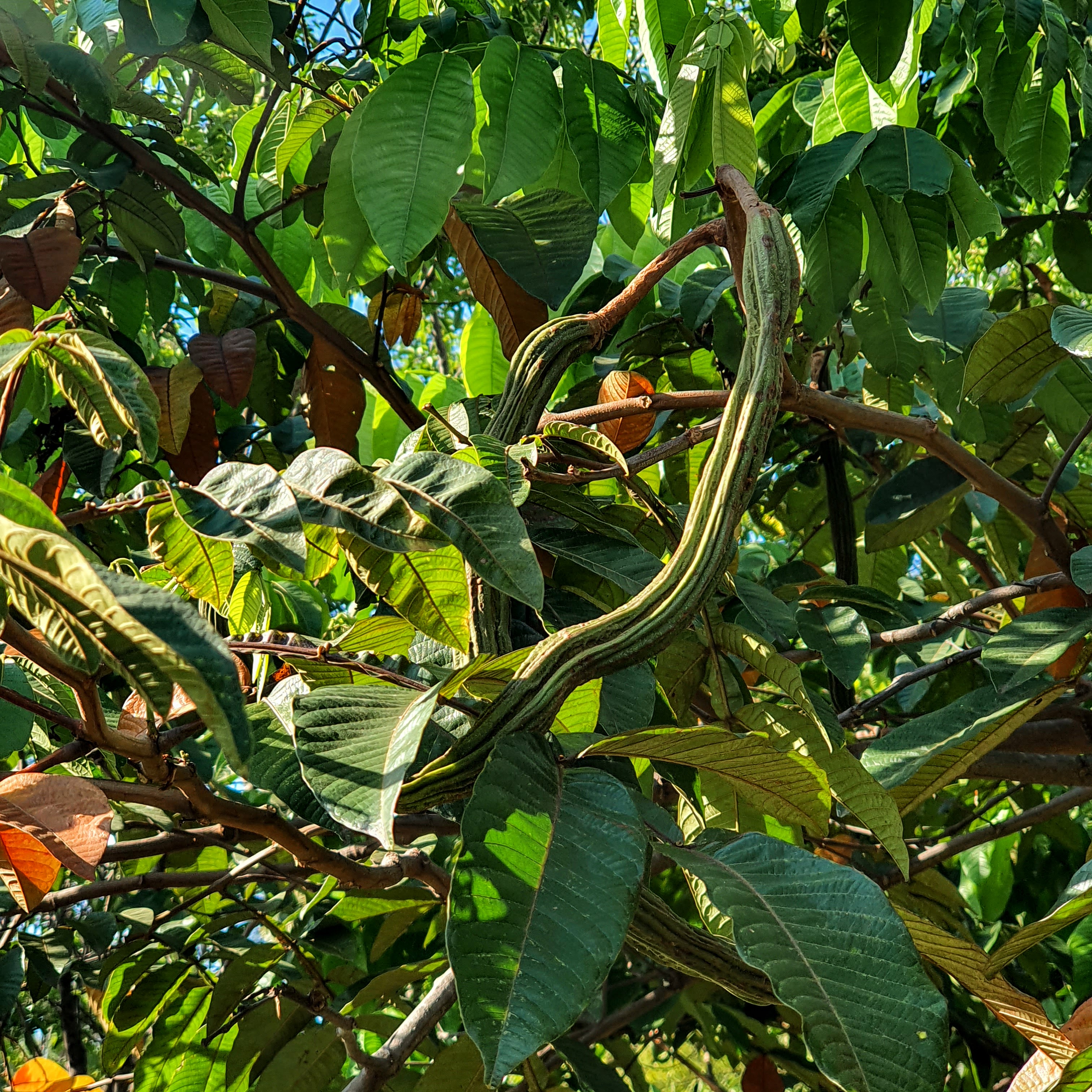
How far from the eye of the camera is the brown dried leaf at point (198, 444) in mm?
1190

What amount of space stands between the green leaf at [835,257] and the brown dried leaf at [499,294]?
25 centimetres

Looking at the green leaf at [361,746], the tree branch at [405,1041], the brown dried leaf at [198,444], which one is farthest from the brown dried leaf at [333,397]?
the green leaf at [361,746]

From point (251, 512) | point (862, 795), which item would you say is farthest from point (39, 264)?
point (862, 795)

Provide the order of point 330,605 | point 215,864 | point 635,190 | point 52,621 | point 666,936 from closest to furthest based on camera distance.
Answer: point 52,621, point 666,936, point 635,190, point 215,864, point 330,605

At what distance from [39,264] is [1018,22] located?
0.95 m

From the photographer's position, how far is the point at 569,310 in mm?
1374

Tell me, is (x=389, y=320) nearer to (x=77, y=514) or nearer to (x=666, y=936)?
(x=77, y=514)

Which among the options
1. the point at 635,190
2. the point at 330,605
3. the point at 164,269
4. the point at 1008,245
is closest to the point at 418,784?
the point at 635,190

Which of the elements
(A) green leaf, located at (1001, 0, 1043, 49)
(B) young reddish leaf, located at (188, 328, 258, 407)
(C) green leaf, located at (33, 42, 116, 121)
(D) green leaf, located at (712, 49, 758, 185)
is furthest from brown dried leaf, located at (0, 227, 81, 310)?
(A) green leaf, located at (1001, 0, 1043, 49)

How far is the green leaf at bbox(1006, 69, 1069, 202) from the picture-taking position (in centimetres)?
120

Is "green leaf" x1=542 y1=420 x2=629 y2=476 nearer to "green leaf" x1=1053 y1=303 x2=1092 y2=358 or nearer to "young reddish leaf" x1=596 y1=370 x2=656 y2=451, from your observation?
"young reddish leaf" x1=596 y1=370 x2=656 y2=451

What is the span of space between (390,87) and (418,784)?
629 mm

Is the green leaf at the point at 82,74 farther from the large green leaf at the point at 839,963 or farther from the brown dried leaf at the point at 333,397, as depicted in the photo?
the large green leaf at the point at 839,963

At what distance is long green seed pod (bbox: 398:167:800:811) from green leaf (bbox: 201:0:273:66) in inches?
18.8
